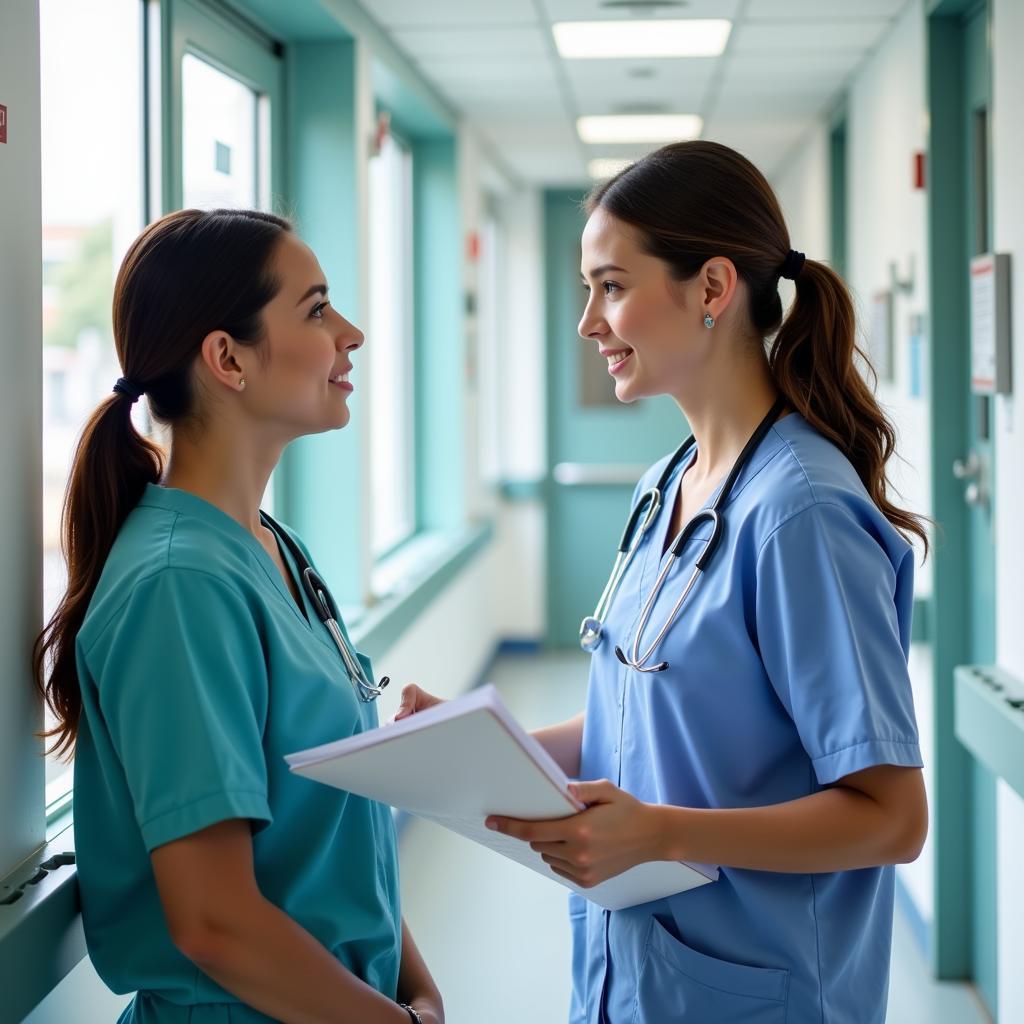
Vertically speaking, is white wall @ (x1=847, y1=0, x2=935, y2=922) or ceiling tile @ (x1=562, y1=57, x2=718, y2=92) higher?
ceiling tile @ (x1=562, y1=57, x2=718, y2=92)

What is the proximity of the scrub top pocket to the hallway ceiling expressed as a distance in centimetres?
265

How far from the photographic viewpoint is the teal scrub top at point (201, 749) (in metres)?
1.11

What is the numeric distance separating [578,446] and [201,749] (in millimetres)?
5831

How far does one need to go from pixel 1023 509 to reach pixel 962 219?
98cm

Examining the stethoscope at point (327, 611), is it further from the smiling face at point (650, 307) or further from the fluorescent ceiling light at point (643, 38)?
the fluorescent ceiling light at point (643, 38)

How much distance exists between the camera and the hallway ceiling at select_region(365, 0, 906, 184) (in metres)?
3.30

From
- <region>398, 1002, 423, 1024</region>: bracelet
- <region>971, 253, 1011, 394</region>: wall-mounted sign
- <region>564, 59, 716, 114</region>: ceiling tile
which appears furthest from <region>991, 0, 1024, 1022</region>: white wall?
<region>564, 59, 716, 114</region>: ceiling tile

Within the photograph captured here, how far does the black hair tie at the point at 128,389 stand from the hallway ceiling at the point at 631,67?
2266mm

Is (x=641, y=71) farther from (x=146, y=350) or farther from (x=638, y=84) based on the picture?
(x=146, y=350)

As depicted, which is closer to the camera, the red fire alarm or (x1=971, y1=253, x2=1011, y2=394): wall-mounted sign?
(x1=971, y1=253, x2=1011, y2=394): wall-mounted sign

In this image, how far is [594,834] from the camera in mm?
1142

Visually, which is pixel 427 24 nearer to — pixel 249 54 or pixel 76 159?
pixel 249 54

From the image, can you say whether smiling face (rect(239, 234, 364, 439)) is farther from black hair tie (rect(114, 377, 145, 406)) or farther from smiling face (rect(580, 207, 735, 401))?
smiling face (rect(580, 207, 735, 401))

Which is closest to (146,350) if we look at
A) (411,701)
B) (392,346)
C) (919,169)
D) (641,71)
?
(411,701)
